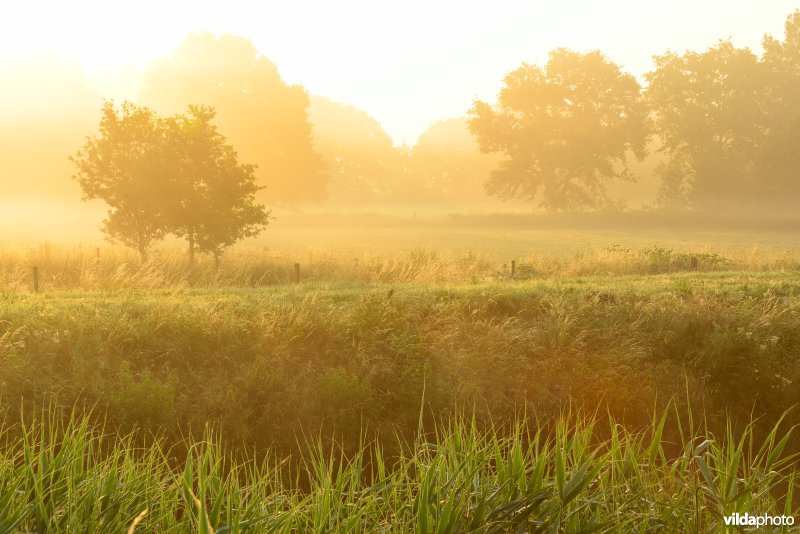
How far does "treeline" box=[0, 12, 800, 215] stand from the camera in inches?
2478

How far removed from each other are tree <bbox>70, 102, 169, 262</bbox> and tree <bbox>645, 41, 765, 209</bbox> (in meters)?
49.6

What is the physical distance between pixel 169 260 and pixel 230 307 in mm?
11522

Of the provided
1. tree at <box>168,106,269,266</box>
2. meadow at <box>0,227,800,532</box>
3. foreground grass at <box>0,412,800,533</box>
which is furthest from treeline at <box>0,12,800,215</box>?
foreground grass at <box>0,412,800,533</box>

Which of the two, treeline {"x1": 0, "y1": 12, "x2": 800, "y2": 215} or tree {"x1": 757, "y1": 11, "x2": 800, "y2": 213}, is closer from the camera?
tree {"x1": 757, "y1": 11, "x2": 800, "y2": 213}

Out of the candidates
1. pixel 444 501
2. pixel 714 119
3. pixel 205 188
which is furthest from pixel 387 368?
pixel 714 119

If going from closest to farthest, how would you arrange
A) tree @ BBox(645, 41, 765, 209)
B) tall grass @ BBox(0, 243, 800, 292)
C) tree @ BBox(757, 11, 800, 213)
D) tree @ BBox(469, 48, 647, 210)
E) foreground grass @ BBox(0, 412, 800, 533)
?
foreground grass @ BBox(0, 412, 800, 533) → tall grass @ BBox(0, 243, 800, 292) → tree @ BBox(757, 11, 800, 213) → tree @ BBox(645, 41, 765, 209) → tree @ BBox(469, 48, 647, 210)

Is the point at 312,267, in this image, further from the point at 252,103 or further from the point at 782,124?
the point at 782,124

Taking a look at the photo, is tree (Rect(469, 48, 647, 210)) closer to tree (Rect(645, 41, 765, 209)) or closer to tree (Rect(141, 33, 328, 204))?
tree (Rect(645, 41, 765, 209))

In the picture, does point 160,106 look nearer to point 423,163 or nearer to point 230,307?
point 423,163

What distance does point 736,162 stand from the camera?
62.8 metres

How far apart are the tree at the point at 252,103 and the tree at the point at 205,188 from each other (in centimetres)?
3789

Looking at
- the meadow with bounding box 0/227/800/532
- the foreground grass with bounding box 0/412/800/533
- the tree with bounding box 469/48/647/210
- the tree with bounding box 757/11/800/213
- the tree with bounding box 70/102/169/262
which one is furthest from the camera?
the tree with bounding box 469/48/647/210

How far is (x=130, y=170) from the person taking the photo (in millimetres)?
26328

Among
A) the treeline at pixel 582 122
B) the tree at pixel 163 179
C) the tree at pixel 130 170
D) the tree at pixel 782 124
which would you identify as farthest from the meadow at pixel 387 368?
the tree at pixel 782 124
